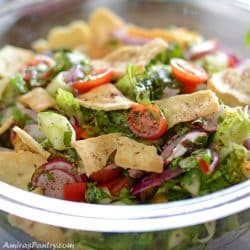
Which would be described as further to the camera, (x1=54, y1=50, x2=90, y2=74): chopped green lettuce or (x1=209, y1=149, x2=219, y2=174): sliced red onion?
(x1=54, y1=50, x2=90, y2=74): chopped green lettuce

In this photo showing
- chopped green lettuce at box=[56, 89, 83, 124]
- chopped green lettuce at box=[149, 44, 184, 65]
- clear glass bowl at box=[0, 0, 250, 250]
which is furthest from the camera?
chopped green lettuce at box=[149, 44, 184, 65]

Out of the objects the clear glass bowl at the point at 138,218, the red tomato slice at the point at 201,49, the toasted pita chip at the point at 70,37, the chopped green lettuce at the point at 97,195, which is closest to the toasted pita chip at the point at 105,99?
the chopped green lettuce at the point at 97,195

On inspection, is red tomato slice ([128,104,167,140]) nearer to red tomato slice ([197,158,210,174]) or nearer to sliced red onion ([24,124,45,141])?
red tomato slice ([197,158,210,174])

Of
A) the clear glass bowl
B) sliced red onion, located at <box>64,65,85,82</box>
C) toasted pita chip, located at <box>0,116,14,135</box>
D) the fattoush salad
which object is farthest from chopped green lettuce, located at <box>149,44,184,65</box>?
the clear glass bowl

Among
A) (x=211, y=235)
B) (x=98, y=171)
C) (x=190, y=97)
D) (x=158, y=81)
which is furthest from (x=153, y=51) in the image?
(x=211, y=235)

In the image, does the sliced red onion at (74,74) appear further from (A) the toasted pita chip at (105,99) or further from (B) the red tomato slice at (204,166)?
(B) the red tomato slice at (204,166)

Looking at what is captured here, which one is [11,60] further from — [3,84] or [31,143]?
[31,143]
